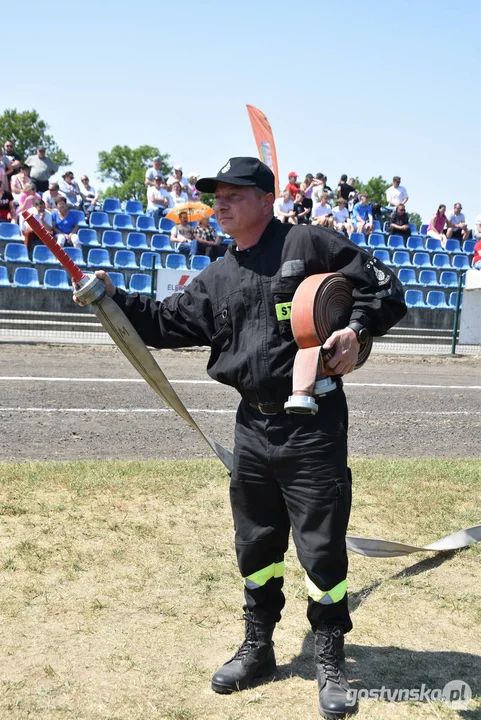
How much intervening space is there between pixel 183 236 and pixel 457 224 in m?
10.9

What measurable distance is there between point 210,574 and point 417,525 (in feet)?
5.94

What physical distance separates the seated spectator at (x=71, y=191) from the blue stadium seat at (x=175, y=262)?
358cm

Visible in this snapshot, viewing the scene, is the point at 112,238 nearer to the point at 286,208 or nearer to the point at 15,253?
the point at 15,253

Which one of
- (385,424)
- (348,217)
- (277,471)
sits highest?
(348,217)

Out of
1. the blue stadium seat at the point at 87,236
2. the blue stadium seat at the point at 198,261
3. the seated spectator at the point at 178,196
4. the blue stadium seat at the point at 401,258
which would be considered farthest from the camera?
the blue stadium seat at the point at 401,258

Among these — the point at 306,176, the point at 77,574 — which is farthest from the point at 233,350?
the point at 306,176

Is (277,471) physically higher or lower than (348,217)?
lower

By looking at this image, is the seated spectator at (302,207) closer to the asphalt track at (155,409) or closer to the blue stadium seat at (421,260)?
the blue stadium seat at (421,260)

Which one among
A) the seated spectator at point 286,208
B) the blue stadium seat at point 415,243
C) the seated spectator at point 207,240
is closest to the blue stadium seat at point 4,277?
the seated spectator at point 207,240

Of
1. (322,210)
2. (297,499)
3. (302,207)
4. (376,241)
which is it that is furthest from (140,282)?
(297,499)

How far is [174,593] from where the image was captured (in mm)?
4352

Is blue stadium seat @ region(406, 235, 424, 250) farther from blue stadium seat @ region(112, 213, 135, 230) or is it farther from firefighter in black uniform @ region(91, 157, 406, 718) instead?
firefighter in black uniform @ region(91, 157, 406, 718)

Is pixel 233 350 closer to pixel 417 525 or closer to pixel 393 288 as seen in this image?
pixel 393 288

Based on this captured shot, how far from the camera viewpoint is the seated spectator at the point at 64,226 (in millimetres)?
18078
